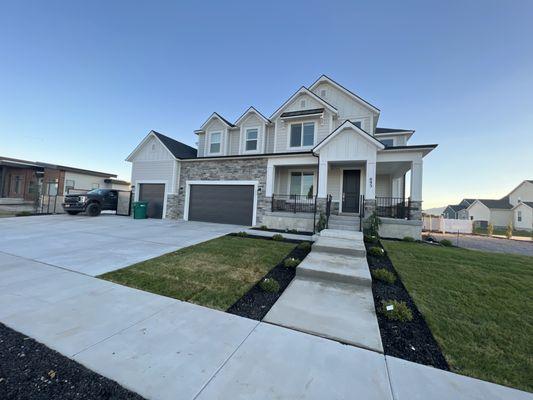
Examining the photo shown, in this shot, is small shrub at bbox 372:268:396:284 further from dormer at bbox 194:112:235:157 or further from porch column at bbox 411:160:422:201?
dormer at bbox 194:112:235:157

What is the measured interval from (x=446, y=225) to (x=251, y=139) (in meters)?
18.9

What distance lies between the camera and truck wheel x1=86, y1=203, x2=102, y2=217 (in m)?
14.3

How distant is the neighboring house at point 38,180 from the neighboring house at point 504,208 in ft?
173

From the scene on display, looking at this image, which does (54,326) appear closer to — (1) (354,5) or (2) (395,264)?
(2) (395,264)

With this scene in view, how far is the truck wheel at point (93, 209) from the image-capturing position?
14.3 meters

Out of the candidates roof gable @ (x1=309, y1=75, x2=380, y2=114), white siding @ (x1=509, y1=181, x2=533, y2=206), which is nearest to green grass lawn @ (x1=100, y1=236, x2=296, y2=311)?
roof gable @ (x1=309, y1=75, x2=380, y2=114)

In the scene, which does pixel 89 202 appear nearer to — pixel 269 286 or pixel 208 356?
pixel 269 286

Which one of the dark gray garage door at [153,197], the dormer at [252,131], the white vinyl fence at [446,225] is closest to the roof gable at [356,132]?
the dormer at [252,131]

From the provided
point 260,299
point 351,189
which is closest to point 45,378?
point 260,299

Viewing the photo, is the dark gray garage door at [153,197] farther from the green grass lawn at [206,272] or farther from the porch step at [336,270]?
the porch step at [336,270]

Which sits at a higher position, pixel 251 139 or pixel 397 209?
pixel 251 139

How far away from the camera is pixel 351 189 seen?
483 inches

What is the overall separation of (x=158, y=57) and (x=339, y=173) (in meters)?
12.4

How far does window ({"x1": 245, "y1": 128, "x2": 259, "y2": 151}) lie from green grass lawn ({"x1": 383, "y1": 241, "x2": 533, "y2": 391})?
10.7m
